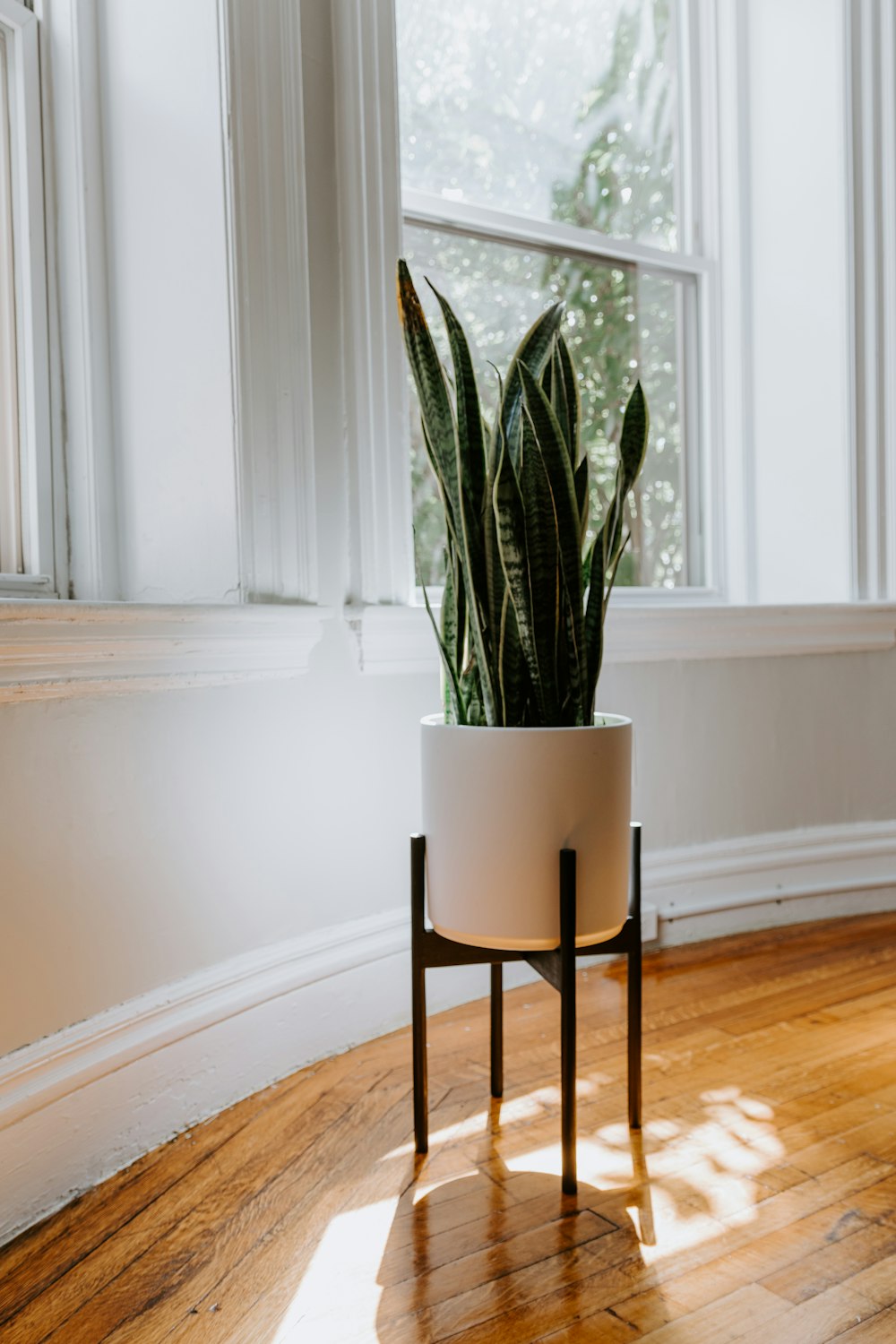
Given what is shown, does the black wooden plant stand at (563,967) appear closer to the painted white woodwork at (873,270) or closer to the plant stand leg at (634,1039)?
the plant stand leg at (634,1039)

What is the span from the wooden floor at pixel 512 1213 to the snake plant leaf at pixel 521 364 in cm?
83

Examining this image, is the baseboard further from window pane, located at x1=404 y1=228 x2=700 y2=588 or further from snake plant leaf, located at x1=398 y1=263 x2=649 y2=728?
window pane, located at x1=404 y1=228 x2=700 y2=588

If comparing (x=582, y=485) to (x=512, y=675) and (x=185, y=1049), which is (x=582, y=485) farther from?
(x=185, y=1049)

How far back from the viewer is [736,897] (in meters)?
2.22

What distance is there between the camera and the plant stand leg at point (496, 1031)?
1.37 m

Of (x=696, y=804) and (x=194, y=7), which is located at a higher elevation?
(x=194, y=7)

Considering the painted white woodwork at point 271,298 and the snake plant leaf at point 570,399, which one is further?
the painted white woodwork at point 271,298

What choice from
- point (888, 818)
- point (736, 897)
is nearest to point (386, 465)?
point (736, 897)

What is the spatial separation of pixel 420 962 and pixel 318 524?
0.71 m

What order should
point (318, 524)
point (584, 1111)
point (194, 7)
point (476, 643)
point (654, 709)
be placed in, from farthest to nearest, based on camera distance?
point (654, 709) → point (318, 524) → point (194, 7) → point (584, 1111) → point (476, 643)

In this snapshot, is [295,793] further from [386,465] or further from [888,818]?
[888,818]

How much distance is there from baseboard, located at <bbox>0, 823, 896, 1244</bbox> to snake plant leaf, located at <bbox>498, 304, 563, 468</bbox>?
0.81 m

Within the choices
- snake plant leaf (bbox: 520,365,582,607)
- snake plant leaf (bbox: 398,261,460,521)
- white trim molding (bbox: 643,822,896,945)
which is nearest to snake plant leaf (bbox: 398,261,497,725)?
snake plant leaf (bbox: 398,261,460,521)

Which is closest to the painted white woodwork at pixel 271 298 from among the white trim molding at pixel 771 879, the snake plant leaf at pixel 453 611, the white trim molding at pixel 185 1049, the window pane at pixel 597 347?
the snake plant leaf at pixel 453 611
